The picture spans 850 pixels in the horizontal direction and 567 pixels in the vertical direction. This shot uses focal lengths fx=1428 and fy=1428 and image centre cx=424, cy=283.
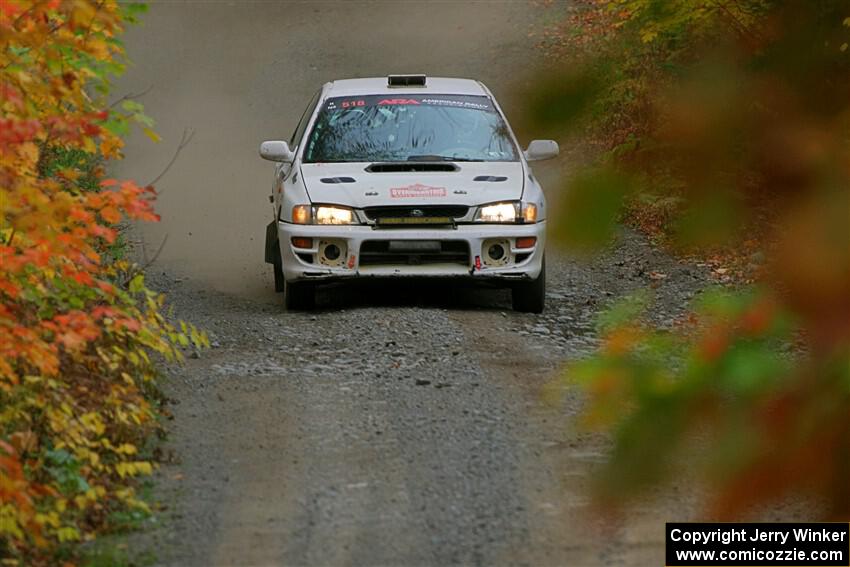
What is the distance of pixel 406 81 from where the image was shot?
1262cm

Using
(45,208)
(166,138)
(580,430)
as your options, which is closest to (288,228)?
(45,208)

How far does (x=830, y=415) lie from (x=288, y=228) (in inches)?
369

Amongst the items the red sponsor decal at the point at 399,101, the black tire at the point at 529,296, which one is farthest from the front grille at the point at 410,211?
the red sponsor decal at the point at 399,101

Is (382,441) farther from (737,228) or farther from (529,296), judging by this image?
(737,228)

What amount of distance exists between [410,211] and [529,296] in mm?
1301

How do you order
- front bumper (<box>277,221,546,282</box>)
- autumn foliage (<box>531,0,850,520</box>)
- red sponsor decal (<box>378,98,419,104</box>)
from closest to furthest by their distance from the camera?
autumn foliage (<box>531,0,850,520</box>), front bumper (<box>277,221,546,282</box>), red sponsor decal (<box>378,98,419,104</box>)

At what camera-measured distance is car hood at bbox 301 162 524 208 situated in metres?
11.0

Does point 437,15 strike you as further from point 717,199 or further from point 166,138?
point 717,199

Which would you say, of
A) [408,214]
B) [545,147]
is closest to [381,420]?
[408,214]

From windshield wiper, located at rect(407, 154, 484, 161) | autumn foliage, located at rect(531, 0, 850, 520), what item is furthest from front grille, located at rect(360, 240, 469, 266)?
autumn foliage, located at rect(531, 0, 850, 520)

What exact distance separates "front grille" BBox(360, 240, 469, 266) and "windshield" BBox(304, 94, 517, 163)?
3.25ft

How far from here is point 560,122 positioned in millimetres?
2098

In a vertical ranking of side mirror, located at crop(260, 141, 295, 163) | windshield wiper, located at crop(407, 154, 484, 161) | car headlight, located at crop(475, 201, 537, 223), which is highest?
side mirror, located at crop(260, 141, 295, 163)

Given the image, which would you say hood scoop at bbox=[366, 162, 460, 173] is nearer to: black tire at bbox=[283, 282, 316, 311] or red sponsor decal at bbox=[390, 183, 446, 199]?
red sponsor decal at bbox=[390, 183, 446, 199]
